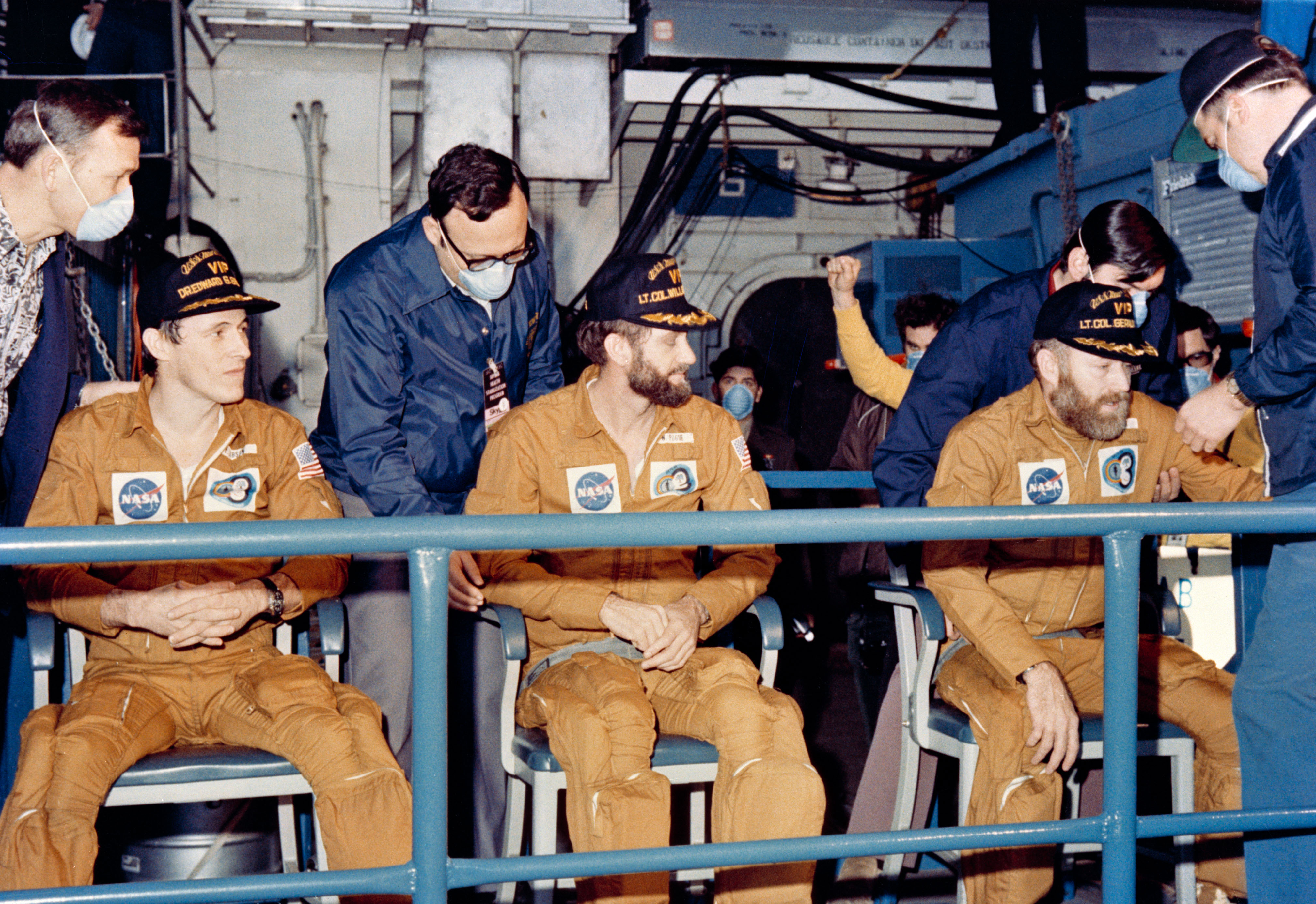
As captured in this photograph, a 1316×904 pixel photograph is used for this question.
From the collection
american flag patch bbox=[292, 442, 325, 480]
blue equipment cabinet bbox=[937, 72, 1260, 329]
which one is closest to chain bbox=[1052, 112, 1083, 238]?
blue equipment cabinet bbox=[937, 72, 1260, 329]

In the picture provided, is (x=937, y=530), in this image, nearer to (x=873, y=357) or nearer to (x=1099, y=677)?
(x=1099, y=677)

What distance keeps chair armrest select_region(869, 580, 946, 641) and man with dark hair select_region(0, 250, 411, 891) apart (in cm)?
115

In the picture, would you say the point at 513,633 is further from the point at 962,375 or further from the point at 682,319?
the point at 962,375

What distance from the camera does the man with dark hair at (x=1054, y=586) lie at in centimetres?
219

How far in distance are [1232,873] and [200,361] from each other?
2584mm

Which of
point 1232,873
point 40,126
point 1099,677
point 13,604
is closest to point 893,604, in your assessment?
point 1099,677

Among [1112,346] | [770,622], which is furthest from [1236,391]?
[770,622]

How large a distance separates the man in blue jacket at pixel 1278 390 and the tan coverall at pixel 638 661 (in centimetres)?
84

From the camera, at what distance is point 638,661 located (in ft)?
7.87

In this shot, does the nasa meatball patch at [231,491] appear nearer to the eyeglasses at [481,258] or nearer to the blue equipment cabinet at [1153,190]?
the eyeglasses at [481,258]

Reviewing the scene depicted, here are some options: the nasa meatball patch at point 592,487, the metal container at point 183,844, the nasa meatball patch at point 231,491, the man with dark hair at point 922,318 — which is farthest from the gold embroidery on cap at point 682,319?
the man with dark hair at point 922,318

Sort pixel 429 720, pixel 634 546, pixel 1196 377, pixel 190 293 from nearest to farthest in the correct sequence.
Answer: pixel 429 720, pixel 634 546, pixel 190 293, pixel 1196 377

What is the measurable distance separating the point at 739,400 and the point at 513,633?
10.8ft

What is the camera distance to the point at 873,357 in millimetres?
3869
